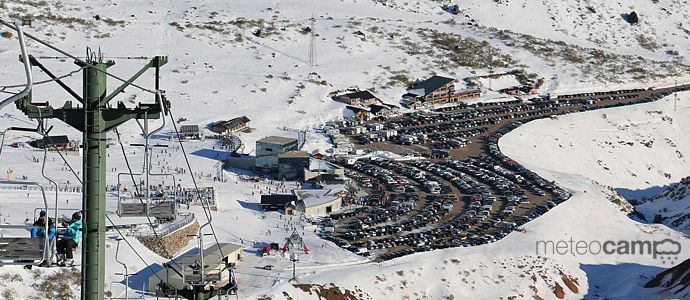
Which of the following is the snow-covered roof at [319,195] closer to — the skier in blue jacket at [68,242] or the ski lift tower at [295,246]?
the ski lift tower at [295,246]

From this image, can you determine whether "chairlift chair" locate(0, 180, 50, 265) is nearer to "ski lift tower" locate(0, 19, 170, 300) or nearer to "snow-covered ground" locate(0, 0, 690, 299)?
"ski lift tower" locate(0, 19, 170, 300)

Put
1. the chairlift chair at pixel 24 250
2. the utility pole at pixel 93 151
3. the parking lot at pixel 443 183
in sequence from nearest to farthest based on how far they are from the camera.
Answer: the chairlift chair at pixel 24 250, the utility pole at pixel 93 151, the parking lot at pixel 443 183

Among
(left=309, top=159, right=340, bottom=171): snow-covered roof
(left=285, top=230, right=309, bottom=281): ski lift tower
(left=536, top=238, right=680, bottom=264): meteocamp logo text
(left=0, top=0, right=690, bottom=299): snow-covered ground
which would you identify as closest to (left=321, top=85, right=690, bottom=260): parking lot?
(left=309, top=159, right=340, bottom=171): snow-covered roof

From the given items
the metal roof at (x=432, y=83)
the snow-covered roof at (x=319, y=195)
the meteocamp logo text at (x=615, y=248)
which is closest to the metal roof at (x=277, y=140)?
the snow-covered roof at (x=319, y=195)

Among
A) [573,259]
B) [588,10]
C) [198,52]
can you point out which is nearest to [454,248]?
[573,259]

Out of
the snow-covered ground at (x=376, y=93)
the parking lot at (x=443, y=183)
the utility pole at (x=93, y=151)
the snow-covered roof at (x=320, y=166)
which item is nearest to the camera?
the utility pole at (x=93, y=151)

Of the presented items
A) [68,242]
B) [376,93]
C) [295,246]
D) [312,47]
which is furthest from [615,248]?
[312,47]

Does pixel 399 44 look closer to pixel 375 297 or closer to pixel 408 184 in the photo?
pixel 408 184

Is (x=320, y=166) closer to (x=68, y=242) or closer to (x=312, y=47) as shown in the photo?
(x=312, y=47)
